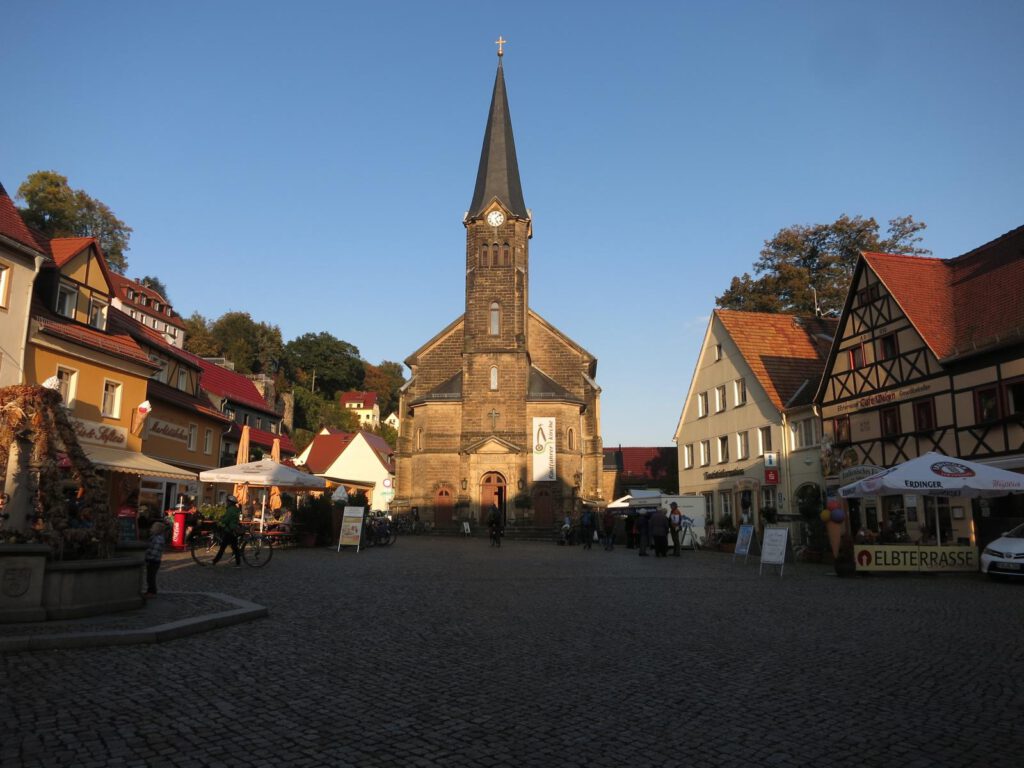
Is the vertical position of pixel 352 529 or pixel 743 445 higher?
pixel 743 445

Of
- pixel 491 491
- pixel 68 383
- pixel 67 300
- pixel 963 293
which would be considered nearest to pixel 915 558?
pixel 963 293

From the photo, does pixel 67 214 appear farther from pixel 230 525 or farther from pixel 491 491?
pixel 230 525

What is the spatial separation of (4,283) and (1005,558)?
85.9ft

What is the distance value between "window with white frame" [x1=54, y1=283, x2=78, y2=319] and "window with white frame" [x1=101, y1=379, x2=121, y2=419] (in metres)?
2.45

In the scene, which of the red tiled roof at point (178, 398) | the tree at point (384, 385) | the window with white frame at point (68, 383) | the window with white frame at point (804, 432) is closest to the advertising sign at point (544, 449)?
the window with white frame at point (804, 432)

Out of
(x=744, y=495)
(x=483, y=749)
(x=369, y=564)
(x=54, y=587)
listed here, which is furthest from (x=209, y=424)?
(x=483, y=749)

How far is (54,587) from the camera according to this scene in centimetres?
979

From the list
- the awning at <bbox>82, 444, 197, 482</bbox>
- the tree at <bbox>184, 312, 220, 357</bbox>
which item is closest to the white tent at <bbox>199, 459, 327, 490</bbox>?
the awning at <bbox>82, 444, 197, 482</bbox>

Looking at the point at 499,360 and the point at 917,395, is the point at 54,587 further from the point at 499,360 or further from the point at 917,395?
the point at 499,360

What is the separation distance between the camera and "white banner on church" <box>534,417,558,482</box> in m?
48.0

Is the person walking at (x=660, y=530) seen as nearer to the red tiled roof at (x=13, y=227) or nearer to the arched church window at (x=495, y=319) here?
the red tiled roof at (x=13, y=227)

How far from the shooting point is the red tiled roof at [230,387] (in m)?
47.4

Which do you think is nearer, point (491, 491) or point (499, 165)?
point (491, 491)

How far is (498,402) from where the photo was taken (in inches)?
1944
